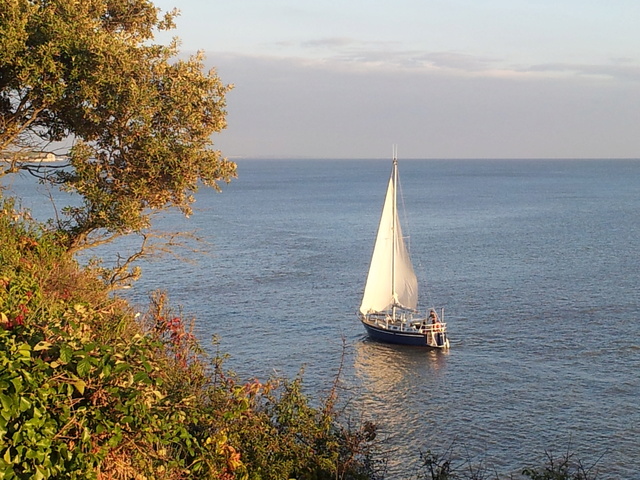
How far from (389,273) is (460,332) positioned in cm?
717

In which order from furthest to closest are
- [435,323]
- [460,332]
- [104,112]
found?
[460,332]
[435,323]
[104,112]

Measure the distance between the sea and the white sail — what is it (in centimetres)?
263

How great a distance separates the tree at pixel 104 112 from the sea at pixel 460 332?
5.92 ft

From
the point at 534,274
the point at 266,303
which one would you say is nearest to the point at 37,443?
the point at 266,303

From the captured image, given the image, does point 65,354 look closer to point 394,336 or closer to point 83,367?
point 83,367

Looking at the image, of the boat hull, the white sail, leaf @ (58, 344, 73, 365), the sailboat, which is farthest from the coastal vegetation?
the white sail

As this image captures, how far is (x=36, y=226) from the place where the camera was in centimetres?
1627

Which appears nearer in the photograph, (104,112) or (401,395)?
(104,112)

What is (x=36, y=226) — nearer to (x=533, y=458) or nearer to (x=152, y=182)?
(x=152, y=182)

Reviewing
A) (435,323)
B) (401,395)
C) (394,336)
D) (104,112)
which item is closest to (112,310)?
(104,112)

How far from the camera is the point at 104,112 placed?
15266 mm

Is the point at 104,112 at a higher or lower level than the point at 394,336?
higher

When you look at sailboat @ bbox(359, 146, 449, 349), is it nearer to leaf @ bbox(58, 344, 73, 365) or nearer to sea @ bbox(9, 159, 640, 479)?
sea @ bbox(9, 159, 640, 479)

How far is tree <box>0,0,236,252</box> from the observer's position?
14500mm
